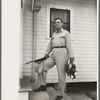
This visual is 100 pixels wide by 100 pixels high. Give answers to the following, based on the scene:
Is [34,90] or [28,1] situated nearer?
[34,90]

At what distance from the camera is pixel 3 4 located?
616 millimetres

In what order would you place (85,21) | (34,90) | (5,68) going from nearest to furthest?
1. (5,68)
2. (34,90)
3. (85,21)

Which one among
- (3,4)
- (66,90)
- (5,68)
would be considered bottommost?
(66,90)

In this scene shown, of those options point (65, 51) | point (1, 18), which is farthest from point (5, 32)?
point (65, 51)

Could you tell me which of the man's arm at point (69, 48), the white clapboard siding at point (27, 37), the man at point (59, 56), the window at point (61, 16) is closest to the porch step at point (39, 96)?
the man at point (59, 56)

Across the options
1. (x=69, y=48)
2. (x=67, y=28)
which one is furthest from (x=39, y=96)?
(x=67, y=28)

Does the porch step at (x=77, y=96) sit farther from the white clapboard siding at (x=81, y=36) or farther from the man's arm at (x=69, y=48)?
the man's arm at (x=69, y=48)

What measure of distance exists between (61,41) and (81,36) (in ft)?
0.61

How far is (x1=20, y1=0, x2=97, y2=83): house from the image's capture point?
1.10 metres

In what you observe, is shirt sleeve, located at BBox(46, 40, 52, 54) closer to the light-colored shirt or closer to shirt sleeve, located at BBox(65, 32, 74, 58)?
the light-colored shirt

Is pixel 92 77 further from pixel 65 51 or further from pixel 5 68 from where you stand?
pixel 5 68

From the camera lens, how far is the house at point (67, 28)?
1098 mm

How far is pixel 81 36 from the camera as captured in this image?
45.7 inches

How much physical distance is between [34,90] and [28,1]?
722 mm
